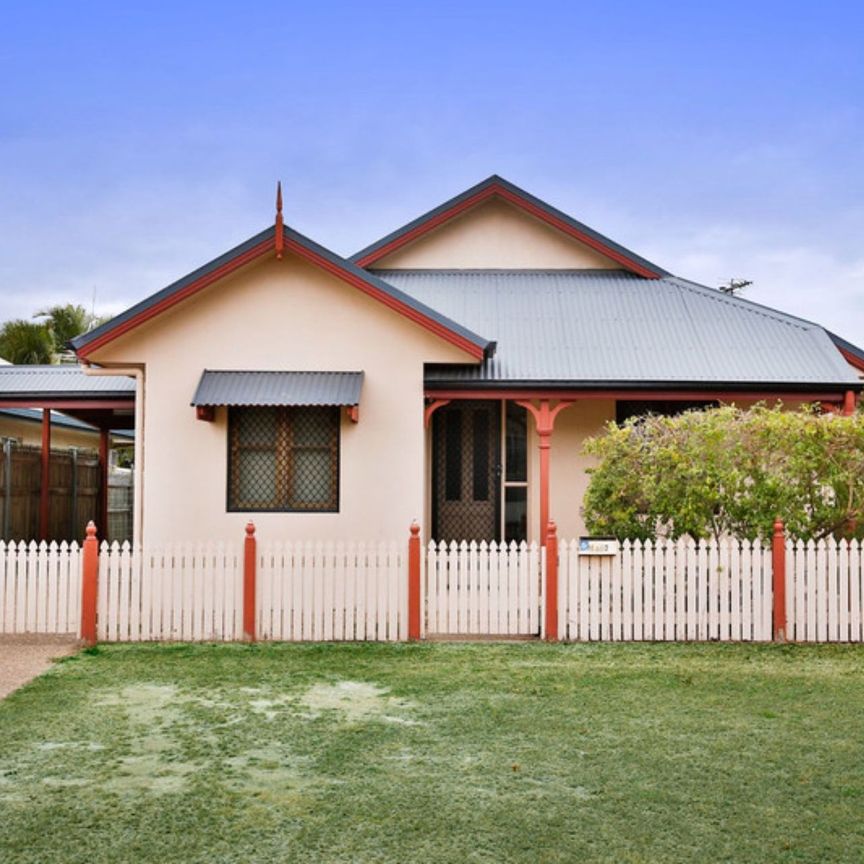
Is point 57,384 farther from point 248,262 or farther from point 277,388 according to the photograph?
point 277,388

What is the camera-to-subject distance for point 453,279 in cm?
1945

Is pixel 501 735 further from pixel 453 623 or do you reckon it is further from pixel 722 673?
pixel 453 623

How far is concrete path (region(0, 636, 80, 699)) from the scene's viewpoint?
9547mm

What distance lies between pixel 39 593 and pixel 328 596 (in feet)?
9.98

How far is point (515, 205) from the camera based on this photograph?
64.7 feet

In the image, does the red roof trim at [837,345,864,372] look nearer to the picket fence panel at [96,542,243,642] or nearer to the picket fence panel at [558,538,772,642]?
the picket fence panel at [558,538,772,642]

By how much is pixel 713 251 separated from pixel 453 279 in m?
33.5

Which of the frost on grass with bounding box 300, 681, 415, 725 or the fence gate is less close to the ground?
the fence gate

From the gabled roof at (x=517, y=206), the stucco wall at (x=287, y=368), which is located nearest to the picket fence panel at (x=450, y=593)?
the stucco wall at (x=287, y=368)

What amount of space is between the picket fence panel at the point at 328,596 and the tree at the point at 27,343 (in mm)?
24308

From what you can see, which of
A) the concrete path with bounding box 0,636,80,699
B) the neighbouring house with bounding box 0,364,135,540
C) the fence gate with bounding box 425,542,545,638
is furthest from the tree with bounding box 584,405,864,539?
the neighbouring house with bounding box 0,364,135,540

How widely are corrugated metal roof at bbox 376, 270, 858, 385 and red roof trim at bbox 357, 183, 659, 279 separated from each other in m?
0.29

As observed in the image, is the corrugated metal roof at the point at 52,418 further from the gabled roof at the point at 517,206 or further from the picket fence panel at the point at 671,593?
the picket fence panel at the point at 671,593

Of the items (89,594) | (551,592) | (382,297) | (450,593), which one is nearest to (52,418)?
(382,297)
